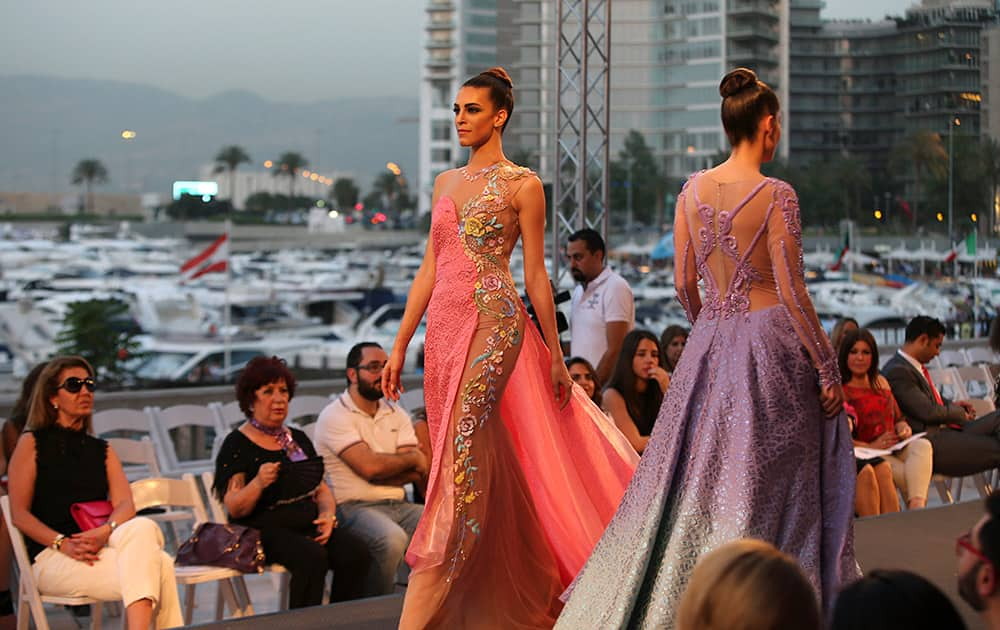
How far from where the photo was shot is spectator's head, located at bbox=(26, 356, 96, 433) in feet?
13.1

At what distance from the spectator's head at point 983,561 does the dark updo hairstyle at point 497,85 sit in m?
1.93

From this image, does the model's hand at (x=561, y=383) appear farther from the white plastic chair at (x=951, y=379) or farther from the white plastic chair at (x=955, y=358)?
the white plastic chair at (x=955, y=358)

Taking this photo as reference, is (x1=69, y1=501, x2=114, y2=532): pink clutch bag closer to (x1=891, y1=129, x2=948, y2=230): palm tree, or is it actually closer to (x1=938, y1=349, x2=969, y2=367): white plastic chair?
(x1=938, y1=349, x2=969, y2=367): white plastic chair

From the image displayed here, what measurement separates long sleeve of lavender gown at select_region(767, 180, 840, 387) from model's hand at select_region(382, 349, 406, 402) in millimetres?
976

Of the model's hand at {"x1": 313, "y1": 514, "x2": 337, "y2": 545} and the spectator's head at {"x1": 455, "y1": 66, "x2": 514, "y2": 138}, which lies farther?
the model's hand at {"x1": 313, "y1": 514, "x2": 337, "y2": 545}

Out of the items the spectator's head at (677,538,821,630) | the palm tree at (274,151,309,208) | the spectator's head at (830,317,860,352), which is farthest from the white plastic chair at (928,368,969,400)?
the palm tree at (274,151,309,208)

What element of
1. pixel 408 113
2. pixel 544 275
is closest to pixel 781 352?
pixel 544 275

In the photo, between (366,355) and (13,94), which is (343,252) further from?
(366,355)

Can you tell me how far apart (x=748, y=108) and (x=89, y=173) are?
89.3 ft

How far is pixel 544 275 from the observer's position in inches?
133

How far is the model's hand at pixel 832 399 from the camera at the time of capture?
2.89 meters

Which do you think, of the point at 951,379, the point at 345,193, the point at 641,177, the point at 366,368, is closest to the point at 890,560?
the point at 366,368

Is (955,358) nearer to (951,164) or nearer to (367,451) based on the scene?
(367,451)

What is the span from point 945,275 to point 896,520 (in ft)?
35.2
